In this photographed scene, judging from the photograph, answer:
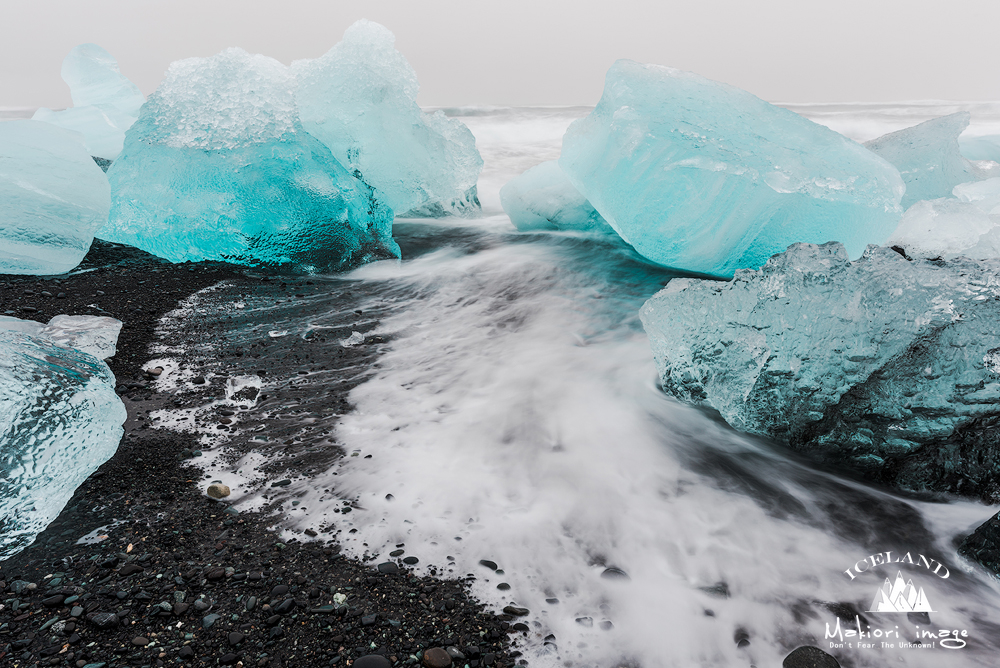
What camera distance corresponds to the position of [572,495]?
2.10 m

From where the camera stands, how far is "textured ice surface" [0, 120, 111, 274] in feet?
11.9

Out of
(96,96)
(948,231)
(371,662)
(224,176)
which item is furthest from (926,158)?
(96,96)

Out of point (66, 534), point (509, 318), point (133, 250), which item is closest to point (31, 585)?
point (66, 534)

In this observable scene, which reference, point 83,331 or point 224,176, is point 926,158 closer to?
point 224,176

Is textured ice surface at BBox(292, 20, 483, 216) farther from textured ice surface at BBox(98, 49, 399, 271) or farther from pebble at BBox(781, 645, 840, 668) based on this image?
pebble at BBox(781, 645, 840, 668)

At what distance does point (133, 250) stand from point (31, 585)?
11.2ft

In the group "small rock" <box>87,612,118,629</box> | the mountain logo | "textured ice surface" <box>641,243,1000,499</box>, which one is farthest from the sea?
"small rock" <box>87,612,118,629</box>

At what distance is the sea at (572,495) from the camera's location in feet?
5.24

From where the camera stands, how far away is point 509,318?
12.4 ft

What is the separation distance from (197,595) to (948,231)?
4.20 meters

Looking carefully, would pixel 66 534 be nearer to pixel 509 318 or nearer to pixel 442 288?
pixel 509 318

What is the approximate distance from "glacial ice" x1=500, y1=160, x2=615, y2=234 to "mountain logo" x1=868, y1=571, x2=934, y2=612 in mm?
3963

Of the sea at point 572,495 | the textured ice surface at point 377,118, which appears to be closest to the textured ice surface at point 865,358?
the sea at point 572,495

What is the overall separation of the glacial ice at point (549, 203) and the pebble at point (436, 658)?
4339 mm
